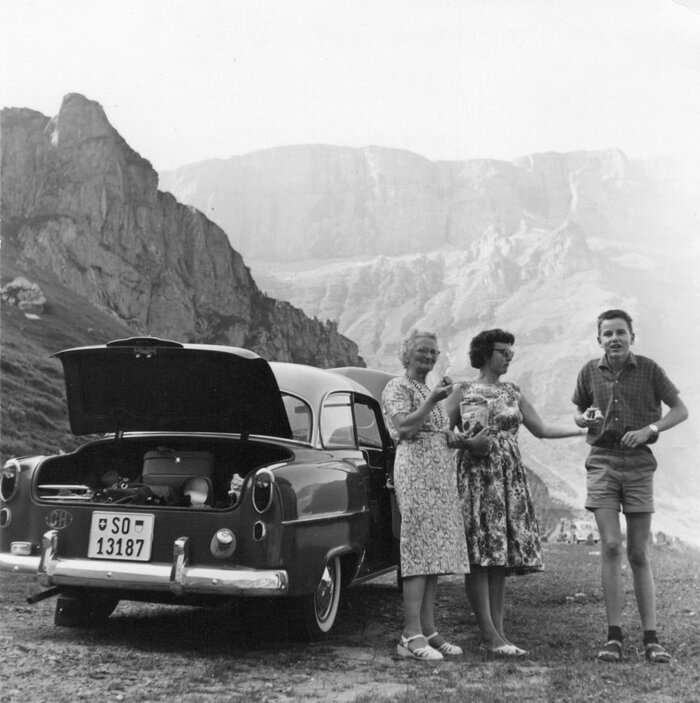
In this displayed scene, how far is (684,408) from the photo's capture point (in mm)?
5398

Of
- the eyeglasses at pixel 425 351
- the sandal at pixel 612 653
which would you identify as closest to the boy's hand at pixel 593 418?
the eyeglasses at pixel 425 351

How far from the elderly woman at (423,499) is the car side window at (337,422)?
0.87 m

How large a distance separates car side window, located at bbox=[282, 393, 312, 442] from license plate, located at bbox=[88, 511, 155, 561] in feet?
4.47

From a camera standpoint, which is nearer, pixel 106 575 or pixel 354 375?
pixel 106 575

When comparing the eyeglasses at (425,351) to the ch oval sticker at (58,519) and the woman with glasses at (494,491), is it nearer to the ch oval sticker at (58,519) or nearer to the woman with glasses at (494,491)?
the woman with glasses at (494,491)

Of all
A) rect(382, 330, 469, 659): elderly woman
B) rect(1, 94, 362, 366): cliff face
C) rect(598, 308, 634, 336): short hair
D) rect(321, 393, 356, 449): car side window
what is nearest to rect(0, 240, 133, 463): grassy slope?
rect(1, 94, 362, 366): cliff face

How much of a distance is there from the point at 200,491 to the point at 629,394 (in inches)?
116

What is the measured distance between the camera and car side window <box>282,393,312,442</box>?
6.25 metres

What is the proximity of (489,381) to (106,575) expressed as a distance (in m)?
2.73

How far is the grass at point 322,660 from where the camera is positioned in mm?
4395

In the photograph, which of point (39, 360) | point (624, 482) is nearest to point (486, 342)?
point (624, 482)

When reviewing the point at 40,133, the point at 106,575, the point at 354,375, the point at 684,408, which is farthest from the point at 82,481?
the point at 40,133

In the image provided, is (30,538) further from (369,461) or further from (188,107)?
(188,107)

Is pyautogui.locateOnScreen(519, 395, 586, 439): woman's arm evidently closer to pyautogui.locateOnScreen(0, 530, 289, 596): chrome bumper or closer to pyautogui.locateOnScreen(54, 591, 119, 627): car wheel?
pyautogui.locateOnScreen(0, 530, 289, 596): chrome bumper
